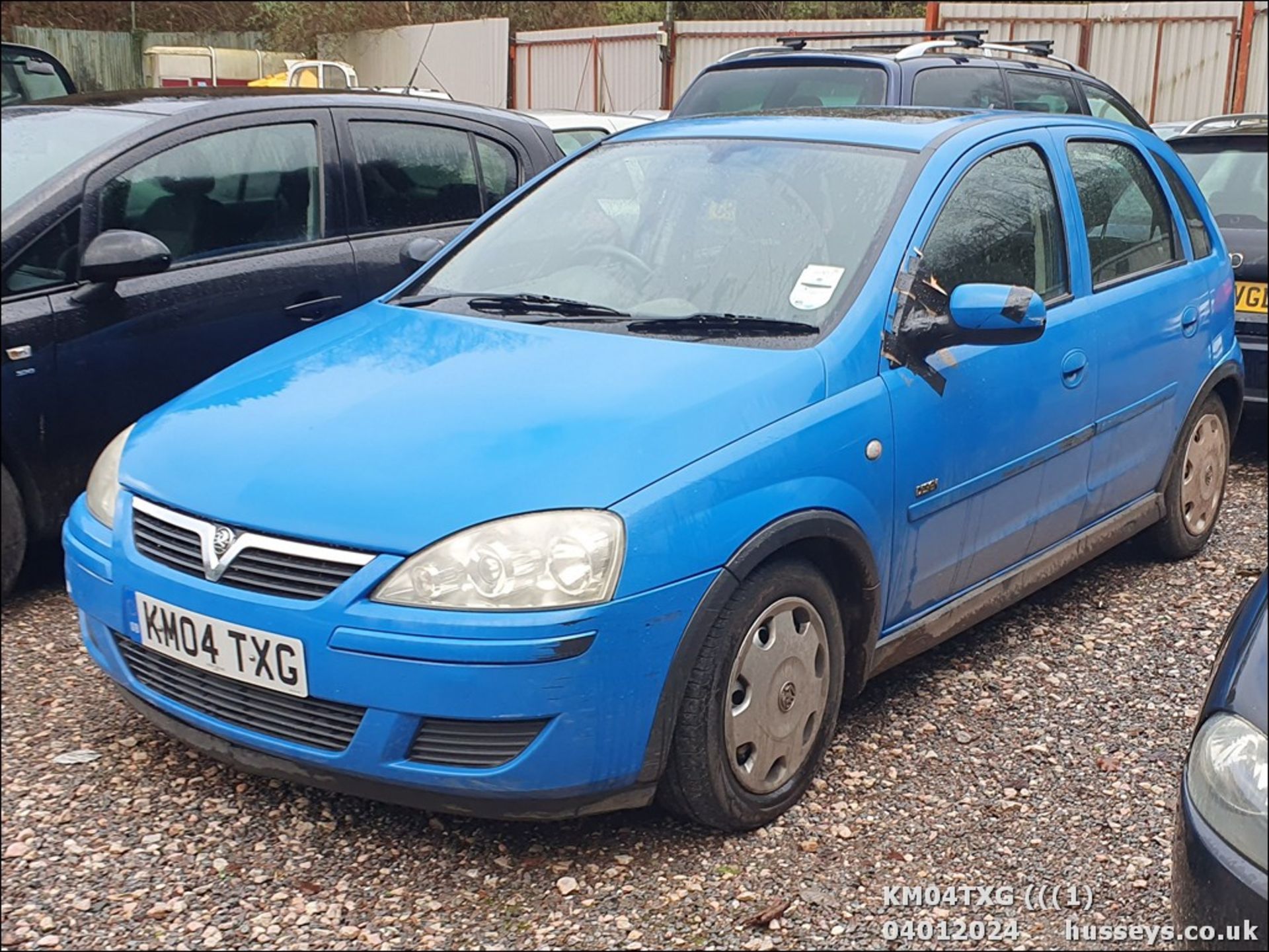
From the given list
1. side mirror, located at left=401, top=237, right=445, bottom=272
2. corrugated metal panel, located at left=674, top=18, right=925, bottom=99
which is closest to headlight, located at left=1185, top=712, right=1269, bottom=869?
side mirror, located at left=401, top=237, right=445, bottom=272

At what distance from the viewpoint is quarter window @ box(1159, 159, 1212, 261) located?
4.82 metres

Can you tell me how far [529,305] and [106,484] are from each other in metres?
1.12

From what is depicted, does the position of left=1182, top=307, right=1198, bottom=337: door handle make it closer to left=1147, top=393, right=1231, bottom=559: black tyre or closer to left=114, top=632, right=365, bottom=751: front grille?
left=1147, top=393, right=1231, bottom=559: black tyre

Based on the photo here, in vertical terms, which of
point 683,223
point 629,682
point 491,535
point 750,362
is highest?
point 683,223

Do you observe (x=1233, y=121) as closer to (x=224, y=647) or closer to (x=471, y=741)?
(x=471, y=741)

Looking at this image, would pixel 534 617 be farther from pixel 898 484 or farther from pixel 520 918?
pixel 898 484

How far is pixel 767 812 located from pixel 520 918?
2.10 feet

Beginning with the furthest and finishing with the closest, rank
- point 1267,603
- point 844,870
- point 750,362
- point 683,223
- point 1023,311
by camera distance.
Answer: point 683,223
point 1023,311
point 750,362
point 844,870
point 1267,603

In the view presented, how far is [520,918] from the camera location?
2734 millimetres

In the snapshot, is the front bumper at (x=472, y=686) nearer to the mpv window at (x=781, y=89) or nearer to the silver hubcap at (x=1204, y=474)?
the silver hubcap at (x=1204, y=474)

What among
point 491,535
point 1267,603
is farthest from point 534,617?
point 1267,603

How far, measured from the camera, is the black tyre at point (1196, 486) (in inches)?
186

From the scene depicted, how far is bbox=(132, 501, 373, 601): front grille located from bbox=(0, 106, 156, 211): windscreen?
122cm

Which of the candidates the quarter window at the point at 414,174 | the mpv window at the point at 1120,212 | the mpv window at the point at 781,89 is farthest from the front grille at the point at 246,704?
the mpv window at the point at 781,89
